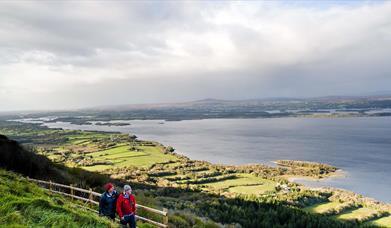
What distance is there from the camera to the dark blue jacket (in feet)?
38.0

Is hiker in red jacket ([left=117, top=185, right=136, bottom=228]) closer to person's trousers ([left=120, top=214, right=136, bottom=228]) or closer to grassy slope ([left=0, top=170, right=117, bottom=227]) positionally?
person's trousers ([left=120, top=214, right=136, bottom=228])

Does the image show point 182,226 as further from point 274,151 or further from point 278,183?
point 274,151

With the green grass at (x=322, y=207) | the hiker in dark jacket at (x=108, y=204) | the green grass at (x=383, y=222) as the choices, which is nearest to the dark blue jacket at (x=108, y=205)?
the hiker in dark jacket at (x=108, y=204)

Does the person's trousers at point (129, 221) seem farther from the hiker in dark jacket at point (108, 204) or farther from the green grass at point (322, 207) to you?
the green grass at point (322, 207)

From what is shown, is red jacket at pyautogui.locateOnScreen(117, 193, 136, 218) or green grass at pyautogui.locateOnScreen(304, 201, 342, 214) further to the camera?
green grass at pyautogui.locateOnScreen(304, 201, 342, 214)

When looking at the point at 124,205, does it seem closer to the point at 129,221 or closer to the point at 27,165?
the point at 129,221

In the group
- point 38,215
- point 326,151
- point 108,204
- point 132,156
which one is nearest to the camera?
point 38,215

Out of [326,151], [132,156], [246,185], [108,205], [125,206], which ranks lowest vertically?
[326,151]

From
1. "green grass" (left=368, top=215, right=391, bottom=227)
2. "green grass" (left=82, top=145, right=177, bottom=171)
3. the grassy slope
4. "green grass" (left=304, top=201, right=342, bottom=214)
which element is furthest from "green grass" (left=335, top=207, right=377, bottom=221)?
"green grass" (left=82, top=145, right=177, bottom=171)

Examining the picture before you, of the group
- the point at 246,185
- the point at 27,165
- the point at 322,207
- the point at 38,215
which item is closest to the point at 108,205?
the point at 38,215

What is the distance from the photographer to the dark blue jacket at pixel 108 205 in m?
11.6

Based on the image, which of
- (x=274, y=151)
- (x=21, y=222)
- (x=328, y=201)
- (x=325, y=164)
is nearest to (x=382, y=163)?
(x=325, y=164)

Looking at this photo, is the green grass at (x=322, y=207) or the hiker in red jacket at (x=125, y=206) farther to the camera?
the green grass at (x=322, y=207)

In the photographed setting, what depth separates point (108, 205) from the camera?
11.6 m
